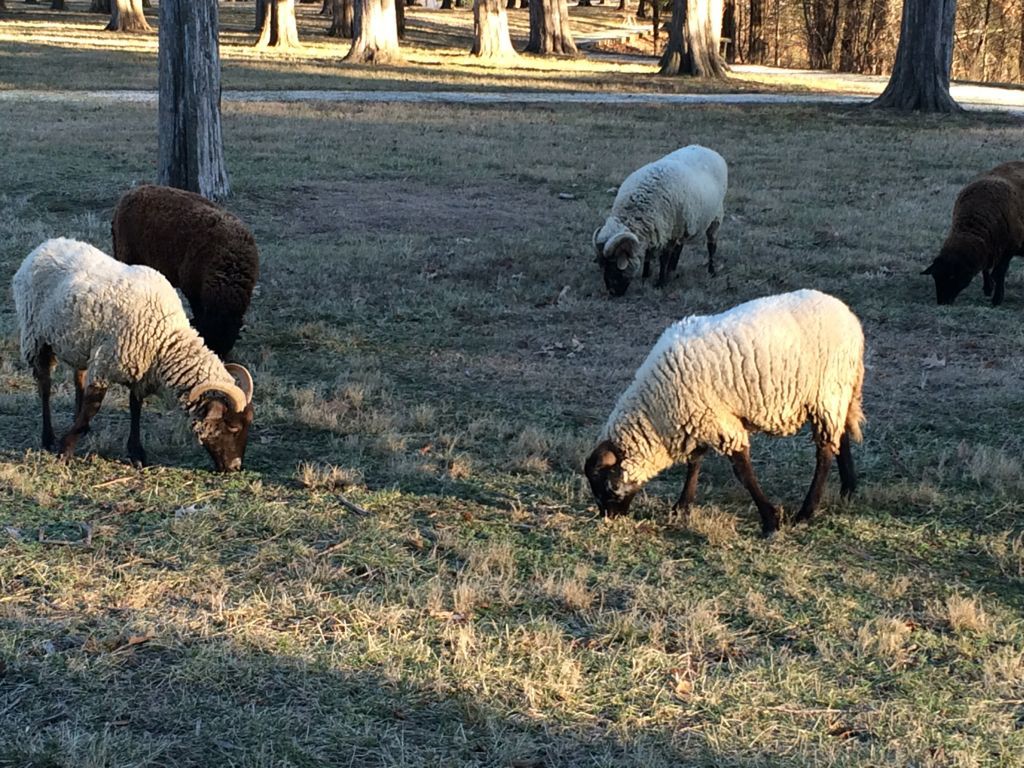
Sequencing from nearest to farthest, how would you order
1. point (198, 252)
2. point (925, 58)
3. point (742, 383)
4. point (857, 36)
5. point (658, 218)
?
point (742, 383) → point (198, 252) → point (658, 218) → point (925, 58) → point (857, 36)

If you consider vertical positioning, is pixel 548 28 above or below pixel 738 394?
above

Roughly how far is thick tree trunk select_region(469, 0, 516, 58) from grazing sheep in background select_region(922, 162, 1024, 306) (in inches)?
1167

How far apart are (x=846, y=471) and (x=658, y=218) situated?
17.1 ft

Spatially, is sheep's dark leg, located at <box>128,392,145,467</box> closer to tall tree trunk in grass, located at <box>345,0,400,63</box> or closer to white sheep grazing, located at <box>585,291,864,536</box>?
white sheep grazing, located at <box>585,291,864,536</box>

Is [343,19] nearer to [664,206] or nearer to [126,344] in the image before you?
[664,206]

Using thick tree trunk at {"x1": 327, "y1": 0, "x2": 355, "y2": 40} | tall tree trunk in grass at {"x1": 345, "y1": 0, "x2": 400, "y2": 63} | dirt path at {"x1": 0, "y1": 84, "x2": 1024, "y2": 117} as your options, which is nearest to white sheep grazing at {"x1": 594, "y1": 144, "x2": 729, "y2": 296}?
dirt path at {"x1": 0, "y1": 84, "x2": 1024, "y2": 117}

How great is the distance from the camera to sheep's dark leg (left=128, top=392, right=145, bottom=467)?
21.6ft

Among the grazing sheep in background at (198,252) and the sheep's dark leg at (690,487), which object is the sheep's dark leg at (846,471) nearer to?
the sheep's dark leg at (690,487)

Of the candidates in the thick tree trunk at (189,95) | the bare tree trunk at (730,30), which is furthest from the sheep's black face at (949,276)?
the bare tree trunk at (730,30)

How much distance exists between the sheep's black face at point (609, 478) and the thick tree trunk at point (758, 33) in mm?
45210

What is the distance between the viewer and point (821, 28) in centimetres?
4488

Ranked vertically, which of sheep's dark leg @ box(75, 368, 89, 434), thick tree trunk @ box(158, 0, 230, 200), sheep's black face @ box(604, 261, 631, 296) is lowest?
sheep's dark leg @ box(75, 368, 89, 434)

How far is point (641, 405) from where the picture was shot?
19.7 ft

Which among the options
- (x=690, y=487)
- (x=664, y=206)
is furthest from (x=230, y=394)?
(x=664, y=206)
